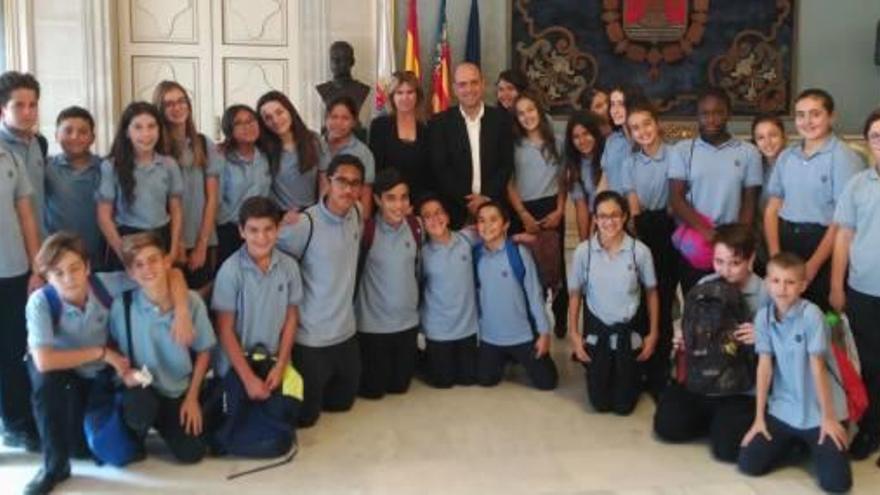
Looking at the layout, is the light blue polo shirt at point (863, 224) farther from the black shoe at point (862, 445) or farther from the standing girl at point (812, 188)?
the black shoe at point (862, 445)

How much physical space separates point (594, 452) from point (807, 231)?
1.25 metres

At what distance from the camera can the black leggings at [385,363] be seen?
4281mm

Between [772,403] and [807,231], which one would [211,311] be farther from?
[807,231]

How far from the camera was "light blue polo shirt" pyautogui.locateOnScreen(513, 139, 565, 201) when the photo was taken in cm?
480

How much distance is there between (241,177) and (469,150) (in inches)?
46.5

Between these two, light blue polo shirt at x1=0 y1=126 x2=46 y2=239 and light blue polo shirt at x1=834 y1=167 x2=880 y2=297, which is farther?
light blue polo shirt at x1=0 y1=126 x2=46 y2=239

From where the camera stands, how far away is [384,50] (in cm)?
704

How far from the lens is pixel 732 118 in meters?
7.80

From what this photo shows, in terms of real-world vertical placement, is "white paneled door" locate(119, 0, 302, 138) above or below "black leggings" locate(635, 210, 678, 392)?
above

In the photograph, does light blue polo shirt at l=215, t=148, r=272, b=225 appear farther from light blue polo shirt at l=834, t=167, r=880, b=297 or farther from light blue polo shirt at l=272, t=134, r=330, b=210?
light blue polo shirt at l=834, t=167, r=880, b=297

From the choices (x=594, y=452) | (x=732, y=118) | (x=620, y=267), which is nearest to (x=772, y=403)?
(x=594, y=452)

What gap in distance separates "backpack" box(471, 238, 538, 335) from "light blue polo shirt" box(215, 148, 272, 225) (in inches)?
41.2

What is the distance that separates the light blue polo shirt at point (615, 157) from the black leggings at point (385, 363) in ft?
4.06

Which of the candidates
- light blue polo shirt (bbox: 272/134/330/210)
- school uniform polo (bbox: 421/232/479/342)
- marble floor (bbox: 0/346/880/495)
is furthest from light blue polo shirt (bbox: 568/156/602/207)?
light blue polo shirt (bbox: 272/134/330/210)
